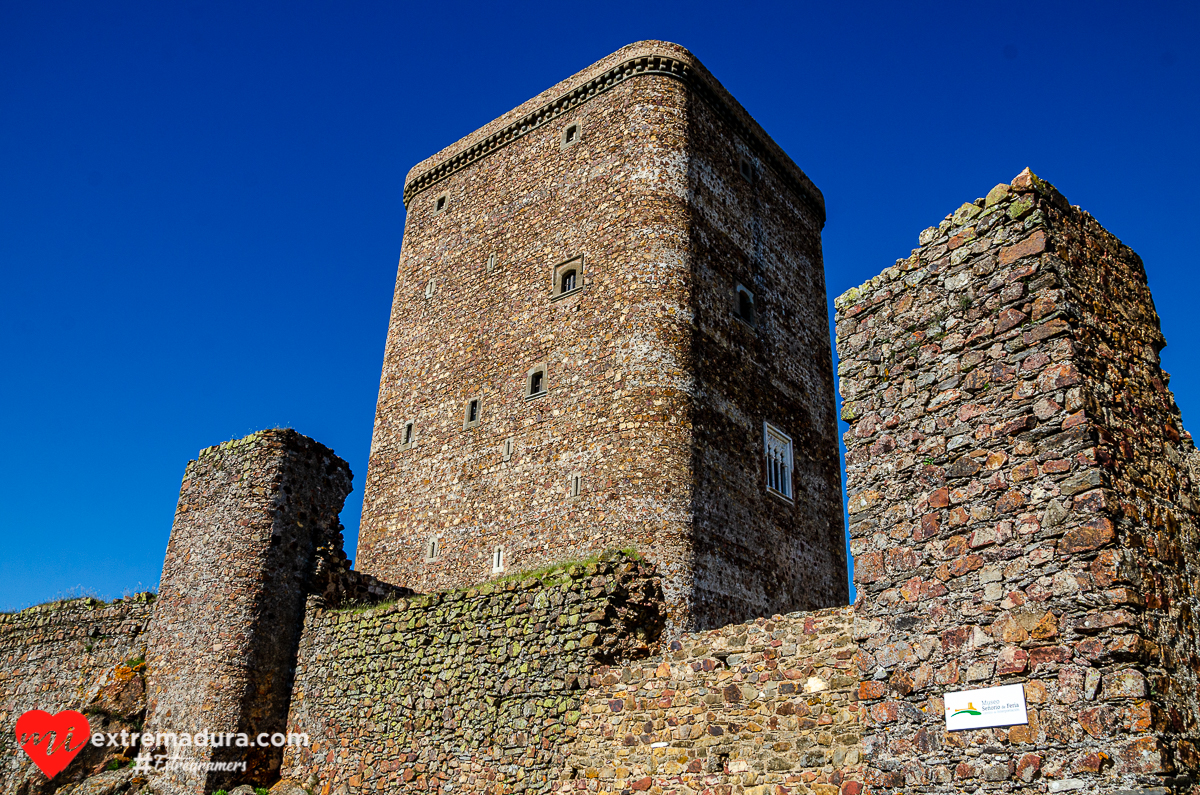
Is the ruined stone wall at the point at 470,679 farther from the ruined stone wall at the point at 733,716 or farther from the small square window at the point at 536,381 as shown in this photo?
the small square window at the point at 536,381

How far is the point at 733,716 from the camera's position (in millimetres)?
8805

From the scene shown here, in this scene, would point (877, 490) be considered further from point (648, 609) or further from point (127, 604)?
point (127, 604)

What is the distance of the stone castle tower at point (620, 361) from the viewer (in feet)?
49.7

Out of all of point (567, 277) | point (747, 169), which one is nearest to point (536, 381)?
point (567, 277)

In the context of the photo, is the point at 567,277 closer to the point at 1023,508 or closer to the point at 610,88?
the point at 610,88

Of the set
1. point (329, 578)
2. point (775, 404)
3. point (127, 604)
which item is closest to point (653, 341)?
point (775, 404)

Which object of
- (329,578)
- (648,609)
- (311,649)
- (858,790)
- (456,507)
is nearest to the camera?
(858,790)

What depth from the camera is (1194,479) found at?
686 cm

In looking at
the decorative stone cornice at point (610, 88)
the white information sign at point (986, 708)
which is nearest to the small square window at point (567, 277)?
the decorative stone cornice at point (610, 88)

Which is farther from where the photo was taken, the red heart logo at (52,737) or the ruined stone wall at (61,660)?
the ruined stone wall at (61,660)

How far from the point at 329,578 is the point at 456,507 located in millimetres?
2690

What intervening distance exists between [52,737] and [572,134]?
49.9ft

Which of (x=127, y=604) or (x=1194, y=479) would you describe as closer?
(x=1194, y=479)

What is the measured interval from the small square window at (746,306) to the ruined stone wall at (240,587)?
27.5 ft
